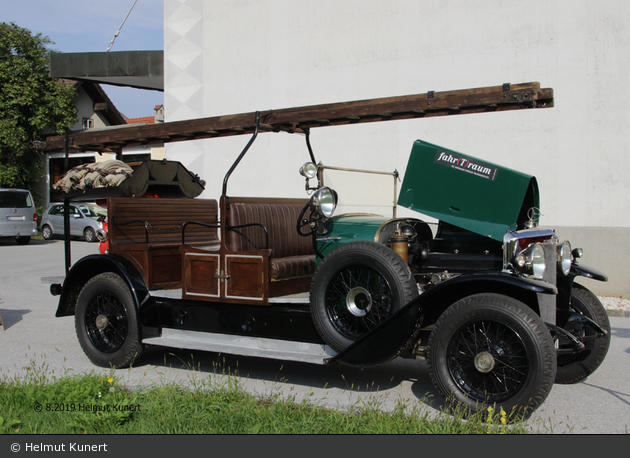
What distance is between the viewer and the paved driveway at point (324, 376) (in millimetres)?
3950

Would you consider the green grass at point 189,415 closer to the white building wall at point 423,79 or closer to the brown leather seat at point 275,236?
the brown leather seat at point 275,236

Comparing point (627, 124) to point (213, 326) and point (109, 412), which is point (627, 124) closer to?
point (213, 326)

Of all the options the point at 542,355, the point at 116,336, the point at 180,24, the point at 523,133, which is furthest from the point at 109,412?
the point at 180,24

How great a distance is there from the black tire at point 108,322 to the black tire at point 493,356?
2.70m

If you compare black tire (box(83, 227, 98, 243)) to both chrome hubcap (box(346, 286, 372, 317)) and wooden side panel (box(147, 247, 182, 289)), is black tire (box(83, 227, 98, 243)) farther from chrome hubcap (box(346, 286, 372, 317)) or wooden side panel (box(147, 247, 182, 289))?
chrome hubcap (box(346, 286, 372, 317))

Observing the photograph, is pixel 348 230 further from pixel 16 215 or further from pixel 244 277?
pixel 16 215

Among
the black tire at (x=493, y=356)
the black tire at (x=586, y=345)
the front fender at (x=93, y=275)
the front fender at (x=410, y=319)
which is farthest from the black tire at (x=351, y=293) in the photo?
the front fender at (x=93, y=275)

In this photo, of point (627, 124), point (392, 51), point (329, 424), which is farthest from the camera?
point (392, 51)

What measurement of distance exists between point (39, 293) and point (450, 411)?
26.5ft

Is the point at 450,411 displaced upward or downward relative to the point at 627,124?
downward

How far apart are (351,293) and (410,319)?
0.51 meters

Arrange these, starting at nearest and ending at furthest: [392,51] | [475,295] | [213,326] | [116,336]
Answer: [475,295] → [213,326] → [116,336] → [392,51]

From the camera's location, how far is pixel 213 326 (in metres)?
4.75

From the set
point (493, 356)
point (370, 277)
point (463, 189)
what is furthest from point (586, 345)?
point (370, 277)
